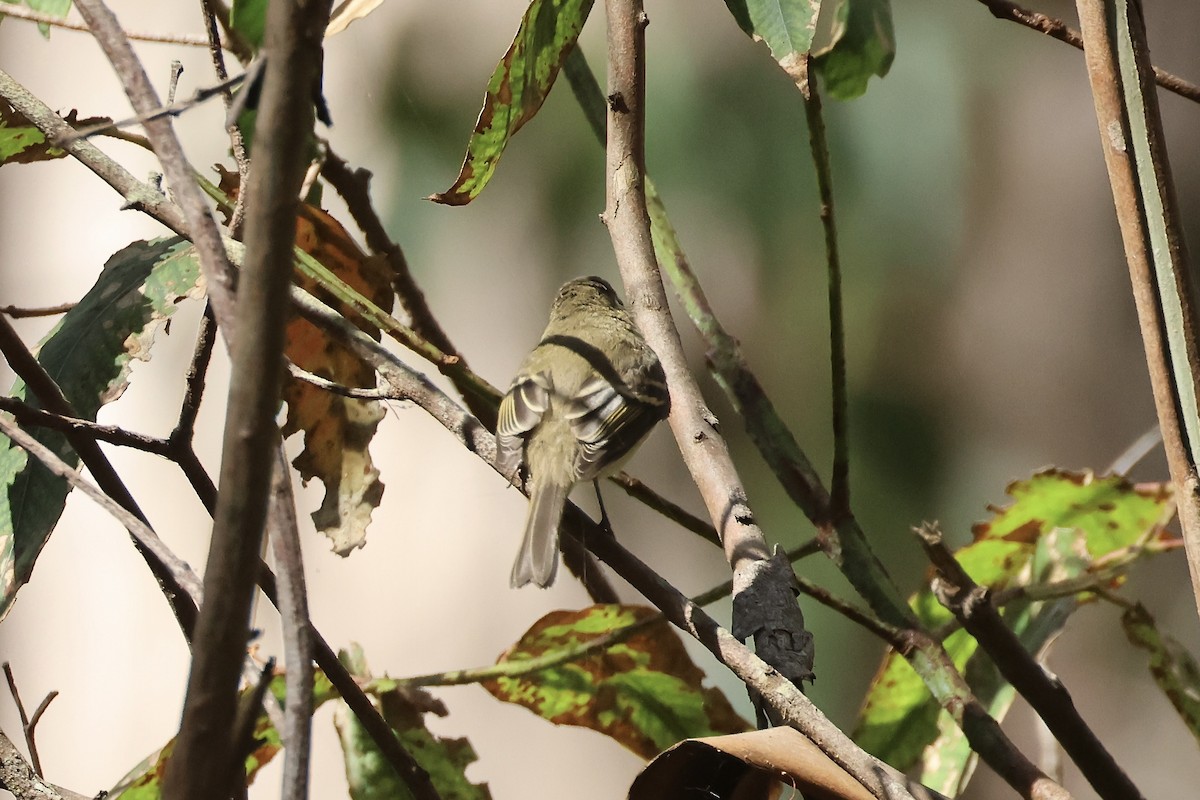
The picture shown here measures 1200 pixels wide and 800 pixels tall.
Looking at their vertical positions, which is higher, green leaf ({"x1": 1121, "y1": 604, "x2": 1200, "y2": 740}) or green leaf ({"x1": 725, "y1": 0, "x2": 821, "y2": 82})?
green leaf ({"x1": 725, "y1": 0, "x2": 821, "y2": 82})

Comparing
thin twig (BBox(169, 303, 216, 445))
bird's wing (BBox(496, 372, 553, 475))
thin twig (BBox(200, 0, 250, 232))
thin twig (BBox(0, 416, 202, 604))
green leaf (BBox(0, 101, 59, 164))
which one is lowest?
thin twig (BBox(0, 416, 202, 604))

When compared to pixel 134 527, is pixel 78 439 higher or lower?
higher

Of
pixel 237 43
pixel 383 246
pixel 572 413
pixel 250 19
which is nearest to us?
pixel 250 19

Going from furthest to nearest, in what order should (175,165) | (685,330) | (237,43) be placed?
(685,330), (237,43), (175,165)

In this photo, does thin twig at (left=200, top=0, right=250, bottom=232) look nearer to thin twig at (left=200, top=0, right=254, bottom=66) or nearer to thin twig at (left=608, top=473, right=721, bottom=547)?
thin twig at (left=200, top=0, right=254, bottom=66)

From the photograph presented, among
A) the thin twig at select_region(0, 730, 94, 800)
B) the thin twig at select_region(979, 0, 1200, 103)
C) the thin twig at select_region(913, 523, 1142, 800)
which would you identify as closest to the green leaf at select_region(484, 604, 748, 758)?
the thin twig at select_region(913, 523, 1142, 800)

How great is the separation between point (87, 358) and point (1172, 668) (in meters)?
1.11

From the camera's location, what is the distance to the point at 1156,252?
825 millimetres

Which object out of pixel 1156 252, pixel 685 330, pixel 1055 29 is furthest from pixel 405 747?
pixel 685 330

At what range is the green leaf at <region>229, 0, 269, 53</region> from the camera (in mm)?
1178

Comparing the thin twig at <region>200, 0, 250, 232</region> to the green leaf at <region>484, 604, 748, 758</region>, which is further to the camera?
the green leaf at <region>484, 604, 748, 758</region>

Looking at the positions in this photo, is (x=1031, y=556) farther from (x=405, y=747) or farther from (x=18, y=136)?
(x=18, y=136)

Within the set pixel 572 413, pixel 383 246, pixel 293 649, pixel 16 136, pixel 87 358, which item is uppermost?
pixel 383 246

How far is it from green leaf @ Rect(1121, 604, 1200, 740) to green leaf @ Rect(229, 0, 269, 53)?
110 cm
